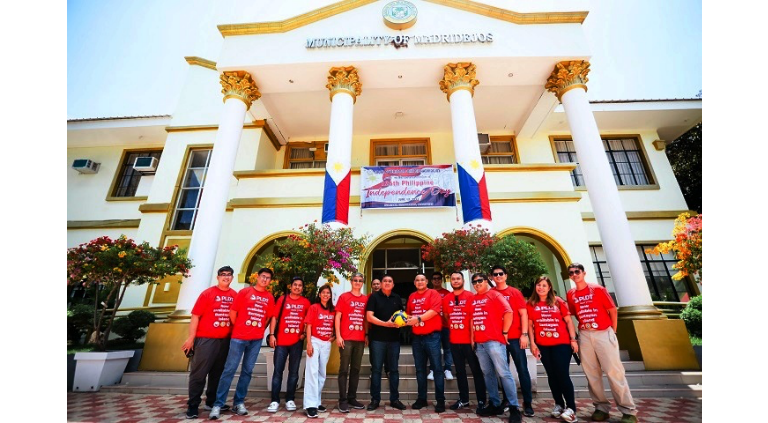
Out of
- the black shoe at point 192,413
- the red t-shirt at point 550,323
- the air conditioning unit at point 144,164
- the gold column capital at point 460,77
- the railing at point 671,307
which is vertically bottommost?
the black shoe at point 192,413

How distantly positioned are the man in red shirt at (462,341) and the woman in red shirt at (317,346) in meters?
1.62

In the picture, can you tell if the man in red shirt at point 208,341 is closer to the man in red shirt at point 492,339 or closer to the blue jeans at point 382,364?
the blue jeans at point 382,364

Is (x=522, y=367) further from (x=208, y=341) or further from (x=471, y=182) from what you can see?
(x=471, y=182)

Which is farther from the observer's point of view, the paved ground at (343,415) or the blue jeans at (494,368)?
the paved ground at (343,415)

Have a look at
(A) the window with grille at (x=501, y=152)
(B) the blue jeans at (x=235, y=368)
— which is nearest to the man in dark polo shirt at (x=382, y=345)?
(B) the blue jeans at (x=235, y=368)

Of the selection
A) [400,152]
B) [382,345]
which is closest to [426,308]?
[382,345]

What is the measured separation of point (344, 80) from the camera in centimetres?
895

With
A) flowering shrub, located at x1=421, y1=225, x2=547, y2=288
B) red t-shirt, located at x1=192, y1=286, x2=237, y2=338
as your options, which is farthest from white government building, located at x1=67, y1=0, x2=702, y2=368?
red t-shirt, located at x1=192, y1=286, x2=237, y2=338

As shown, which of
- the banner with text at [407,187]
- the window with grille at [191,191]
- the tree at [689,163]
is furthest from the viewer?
the tree at [689,163]

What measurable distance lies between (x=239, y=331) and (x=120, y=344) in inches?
248

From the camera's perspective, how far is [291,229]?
9.83m

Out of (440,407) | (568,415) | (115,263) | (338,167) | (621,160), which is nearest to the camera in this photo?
(568,415)

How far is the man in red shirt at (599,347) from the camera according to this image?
379 centimetres

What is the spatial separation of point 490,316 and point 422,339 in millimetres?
962
